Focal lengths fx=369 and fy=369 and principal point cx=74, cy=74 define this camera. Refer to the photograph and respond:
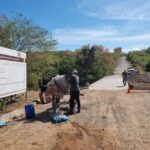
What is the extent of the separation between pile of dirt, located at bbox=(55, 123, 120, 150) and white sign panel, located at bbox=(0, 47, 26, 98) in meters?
7.44

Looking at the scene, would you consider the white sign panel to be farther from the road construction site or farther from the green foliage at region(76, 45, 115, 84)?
the green foliage at region(76, 45, 115, 84)

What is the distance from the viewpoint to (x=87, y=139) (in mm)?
11750

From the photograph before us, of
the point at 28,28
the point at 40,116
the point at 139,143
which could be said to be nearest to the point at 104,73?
the point at 28,28

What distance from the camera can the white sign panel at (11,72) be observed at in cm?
1945

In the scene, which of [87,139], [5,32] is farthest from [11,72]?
[5,32]

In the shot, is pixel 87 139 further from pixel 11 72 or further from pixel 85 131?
pixel 11 72

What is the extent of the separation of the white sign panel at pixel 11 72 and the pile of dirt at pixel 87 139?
744cm

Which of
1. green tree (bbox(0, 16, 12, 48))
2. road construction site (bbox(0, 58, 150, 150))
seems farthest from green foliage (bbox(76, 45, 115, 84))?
road construction site (bbox(0, 58, 150, 150))

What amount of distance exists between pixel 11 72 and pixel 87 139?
10.3m

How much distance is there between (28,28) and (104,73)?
1018 inches

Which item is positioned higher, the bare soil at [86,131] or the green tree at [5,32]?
the green tree at [5,32]

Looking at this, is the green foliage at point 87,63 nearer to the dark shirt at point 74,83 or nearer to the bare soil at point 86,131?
the dark shirt at point 74,83

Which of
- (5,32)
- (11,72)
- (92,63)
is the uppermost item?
(5,32)

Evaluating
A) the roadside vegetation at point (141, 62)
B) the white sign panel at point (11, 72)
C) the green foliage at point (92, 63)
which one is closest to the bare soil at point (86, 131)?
the white sign panel at point (11, 72)
